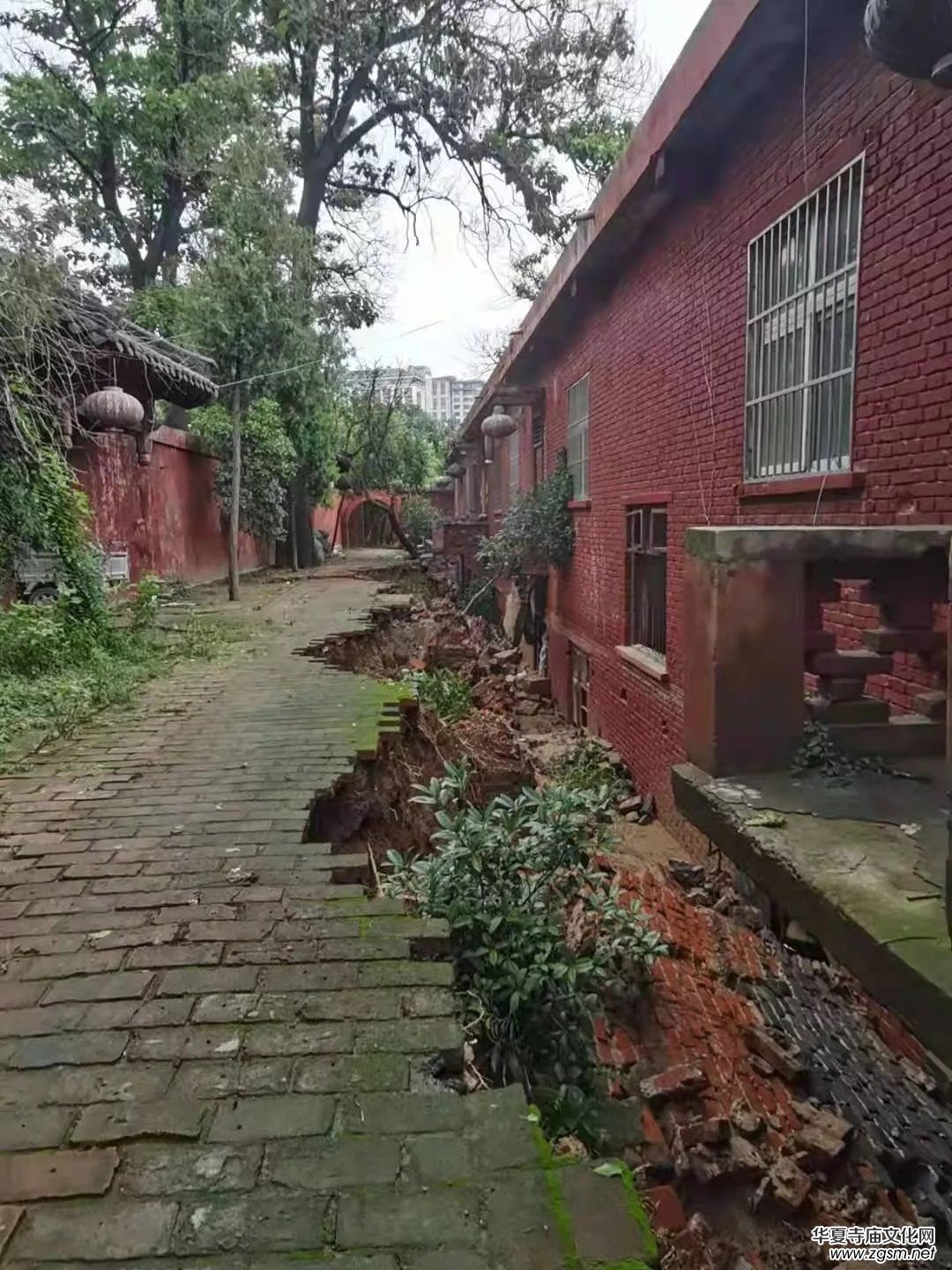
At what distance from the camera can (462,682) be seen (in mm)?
10742

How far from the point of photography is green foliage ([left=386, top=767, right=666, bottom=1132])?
264 centimetres

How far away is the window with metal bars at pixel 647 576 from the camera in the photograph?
25.3ft

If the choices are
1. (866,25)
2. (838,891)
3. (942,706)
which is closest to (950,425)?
(942,706)

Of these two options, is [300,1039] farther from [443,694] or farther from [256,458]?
[256,458]

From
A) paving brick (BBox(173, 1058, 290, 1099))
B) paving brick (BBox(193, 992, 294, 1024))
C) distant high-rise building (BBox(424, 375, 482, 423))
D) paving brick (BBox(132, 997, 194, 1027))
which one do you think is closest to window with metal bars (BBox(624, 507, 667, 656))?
paving brick (BBox(193, 992, 294, 1024))

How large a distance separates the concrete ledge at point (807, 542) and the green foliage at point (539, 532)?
28.2 ft

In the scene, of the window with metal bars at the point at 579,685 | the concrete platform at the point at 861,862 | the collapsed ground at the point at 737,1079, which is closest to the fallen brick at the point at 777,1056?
the collapsed ground at the point at 737,1079

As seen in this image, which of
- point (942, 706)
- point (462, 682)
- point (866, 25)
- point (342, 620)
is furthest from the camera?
point (462, 682)

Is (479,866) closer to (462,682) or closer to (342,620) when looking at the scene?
(342,620)

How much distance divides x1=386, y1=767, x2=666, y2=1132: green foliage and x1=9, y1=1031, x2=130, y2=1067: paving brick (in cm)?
102

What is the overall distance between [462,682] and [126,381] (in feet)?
19.9

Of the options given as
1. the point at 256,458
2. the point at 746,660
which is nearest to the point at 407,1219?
the point at 746,660

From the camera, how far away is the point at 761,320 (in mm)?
5328

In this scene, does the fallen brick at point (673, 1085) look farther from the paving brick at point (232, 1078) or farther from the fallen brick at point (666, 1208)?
the paving brick at point (232, 1078)
